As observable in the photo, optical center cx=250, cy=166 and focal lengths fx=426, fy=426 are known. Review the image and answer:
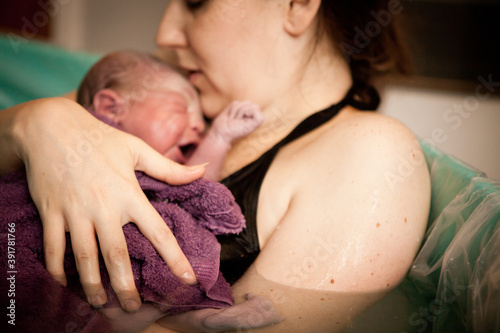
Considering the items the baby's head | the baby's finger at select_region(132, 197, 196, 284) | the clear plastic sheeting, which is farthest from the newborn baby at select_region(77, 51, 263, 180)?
the clear plastic sheeting

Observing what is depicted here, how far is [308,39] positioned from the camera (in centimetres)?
88

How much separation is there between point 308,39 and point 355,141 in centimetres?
29

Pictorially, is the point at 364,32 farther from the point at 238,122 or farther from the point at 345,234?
the point at 345,234

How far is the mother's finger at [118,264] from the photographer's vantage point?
22.4 inches

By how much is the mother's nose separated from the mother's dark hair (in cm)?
30

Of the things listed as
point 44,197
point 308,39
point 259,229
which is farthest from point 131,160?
point 308,39

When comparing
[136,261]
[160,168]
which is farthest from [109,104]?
[136,261]

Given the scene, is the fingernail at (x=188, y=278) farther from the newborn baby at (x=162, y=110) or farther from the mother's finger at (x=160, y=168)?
the newborn baby at (x=162, y=110)

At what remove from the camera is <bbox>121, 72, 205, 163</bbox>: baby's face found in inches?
33.9

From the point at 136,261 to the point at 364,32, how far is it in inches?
27.5

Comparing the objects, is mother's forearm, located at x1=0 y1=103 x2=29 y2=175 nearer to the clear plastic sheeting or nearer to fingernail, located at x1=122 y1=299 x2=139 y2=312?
fingernail, located at x1=122 y1=299 x2=139 y2=312
